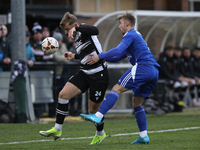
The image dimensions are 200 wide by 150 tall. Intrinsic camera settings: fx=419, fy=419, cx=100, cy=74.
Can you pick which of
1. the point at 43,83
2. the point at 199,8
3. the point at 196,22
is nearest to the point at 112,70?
the point at 43,83

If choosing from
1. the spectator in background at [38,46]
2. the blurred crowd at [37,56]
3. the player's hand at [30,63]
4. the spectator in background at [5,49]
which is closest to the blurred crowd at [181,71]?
the blurred crowd at [37,56]

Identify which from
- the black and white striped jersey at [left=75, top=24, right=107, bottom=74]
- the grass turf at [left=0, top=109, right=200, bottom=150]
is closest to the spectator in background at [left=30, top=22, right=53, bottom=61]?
the grass turf at [left=0, top=109, right=200, bottom=150]

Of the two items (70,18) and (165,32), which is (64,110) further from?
(165,32)

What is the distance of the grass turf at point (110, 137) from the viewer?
6457 millimetres

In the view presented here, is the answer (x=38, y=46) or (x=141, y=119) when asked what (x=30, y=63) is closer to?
(x=38, y=46)

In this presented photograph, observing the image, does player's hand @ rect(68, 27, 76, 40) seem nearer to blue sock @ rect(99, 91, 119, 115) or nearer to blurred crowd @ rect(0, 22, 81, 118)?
blue sock @ rect(99, 91, 119, 115)

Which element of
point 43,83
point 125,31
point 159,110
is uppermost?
point 125,31

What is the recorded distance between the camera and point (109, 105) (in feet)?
20.3

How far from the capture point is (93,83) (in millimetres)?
6891

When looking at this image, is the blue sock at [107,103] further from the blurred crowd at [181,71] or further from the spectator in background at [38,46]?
the blurred crowd at [181,71]

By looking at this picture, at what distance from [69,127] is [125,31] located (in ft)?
11.8

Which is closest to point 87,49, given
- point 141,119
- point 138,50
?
point 138,50

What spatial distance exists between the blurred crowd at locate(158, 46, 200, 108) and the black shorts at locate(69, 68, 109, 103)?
7.26m

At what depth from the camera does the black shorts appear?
22.6 feet
